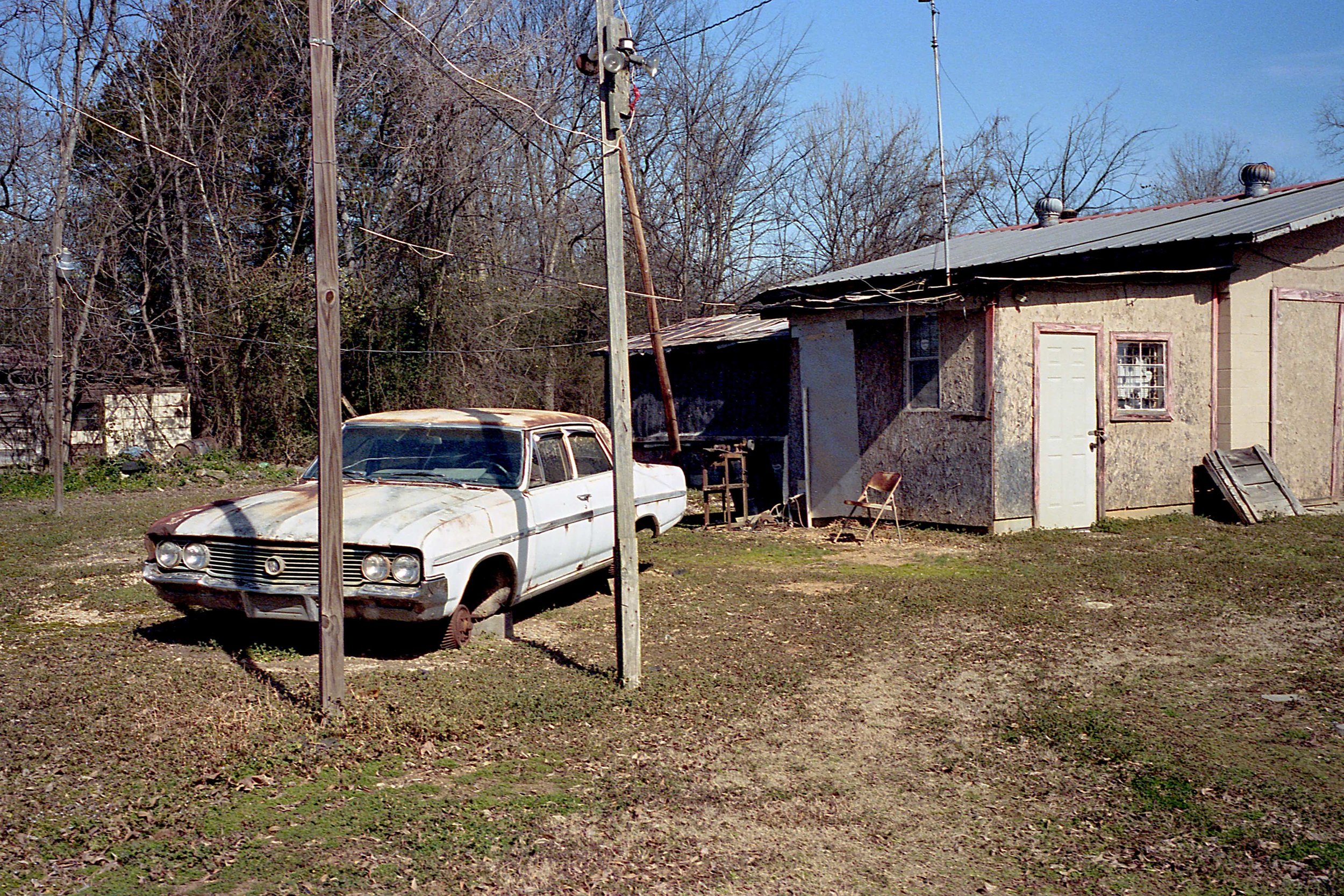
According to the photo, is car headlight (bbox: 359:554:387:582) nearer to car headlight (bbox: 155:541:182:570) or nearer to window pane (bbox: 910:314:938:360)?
car headlight (bbox: 155:541:182:570)

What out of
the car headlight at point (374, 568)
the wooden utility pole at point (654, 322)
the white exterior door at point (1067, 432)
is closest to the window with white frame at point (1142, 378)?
the white exterior door at point (1067, 432)

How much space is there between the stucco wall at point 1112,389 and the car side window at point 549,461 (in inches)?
235

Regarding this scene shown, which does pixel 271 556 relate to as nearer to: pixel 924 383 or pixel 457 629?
pixel 457 629

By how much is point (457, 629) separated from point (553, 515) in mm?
1215

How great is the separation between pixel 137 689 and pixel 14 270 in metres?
20.3

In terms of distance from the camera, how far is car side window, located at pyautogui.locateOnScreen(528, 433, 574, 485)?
787 centimetres

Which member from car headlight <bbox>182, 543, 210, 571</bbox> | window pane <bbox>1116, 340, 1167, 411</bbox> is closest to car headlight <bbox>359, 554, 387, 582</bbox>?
car headlight <bbox>182, 543, 210, 571</bbox>

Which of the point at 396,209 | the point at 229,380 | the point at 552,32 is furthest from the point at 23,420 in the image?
the point at 552,32

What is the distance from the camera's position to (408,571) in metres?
6.25

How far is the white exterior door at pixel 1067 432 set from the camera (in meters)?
12.5

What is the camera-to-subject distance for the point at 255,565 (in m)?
6.52

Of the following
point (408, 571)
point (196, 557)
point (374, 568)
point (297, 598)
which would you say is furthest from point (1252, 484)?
point (196, 557)

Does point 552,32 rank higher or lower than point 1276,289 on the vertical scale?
higher

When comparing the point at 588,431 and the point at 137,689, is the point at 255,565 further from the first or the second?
the point at 588,431
